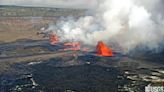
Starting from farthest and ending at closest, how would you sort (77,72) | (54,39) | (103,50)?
1. (54,39)
2. (103,50)
3. (77,72)

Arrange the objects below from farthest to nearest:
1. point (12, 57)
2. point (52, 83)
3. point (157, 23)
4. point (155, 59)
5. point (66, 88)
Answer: point (157, 23) → point (12, 57) → point (155, 59) → point (52, 83) → point (66, 88)

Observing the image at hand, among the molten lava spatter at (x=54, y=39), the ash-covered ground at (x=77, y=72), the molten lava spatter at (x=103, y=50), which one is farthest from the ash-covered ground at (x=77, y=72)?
the molten lava spatter at (x=54, y=39)

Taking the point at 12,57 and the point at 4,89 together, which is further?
the point at 12,57

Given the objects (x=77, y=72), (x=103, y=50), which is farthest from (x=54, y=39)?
(x=77, y=72)

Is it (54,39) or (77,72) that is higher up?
(54,39)

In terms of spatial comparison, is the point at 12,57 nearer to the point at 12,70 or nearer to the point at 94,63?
the point at 12,70

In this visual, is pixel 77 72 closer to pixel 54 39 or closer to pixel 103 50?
pixel 103 50

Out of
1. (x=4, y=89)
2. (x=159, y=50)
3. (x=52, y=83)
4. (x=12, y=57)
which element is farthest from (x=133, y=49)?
(x=4, y=89)

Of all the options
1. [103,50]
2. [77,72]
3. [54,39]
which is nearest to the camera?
[77,72]
